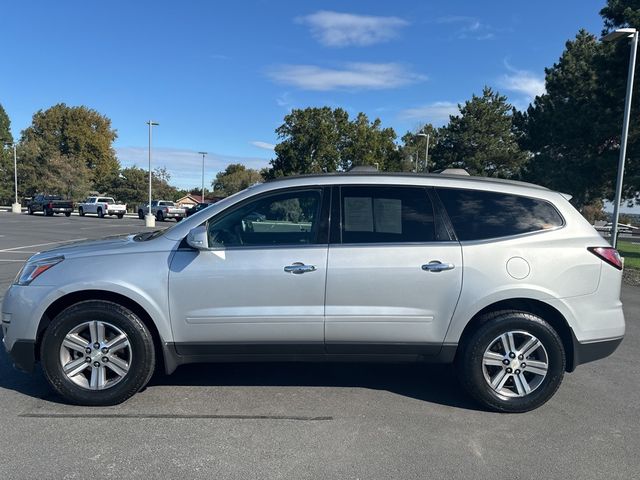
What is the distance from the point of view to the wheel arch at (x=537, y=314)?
3.87 m

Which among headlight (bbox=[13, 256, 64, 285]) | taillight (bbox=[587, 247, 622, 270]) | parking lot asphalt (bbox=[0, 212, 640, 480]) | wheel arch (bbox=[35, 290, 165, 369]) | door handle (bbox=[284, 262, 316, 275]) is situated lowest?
parking lot asphalt (bbox=[0, 212, 640, 480])

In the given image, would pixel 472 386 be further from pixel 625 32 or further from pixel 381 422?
pixel 625 32

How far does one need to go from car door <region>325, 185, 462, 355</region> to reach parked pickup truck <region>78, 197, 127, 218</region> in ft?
131

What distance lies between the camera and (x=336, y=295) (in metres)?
3.72

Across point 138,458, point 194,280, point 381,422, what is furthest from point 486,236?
point 138,458

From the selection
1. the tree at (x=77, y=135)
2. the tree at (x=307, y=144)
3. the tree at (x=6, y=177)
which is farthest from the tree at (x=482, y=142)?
the tree at (x=6, y=177)

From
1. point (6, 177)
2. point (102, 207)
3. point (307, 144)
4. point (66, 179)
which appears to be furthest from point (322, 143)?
point (6, 177)

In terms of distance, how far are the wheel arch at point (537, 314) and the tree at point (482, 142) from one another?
38.0 m

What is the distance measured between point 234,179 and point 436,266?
312 feet

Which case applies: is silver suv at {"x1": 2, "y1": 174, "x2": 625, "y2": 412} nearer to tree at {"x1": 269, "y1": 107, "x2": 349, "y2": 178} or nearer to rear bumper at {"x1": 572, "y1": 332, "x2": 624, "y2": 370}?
rear bumper at {"x1": 572, "y1": 332, "x2": 624, "y2": 370}

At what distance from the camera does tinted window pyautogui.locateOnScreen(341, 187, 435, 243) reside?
12.6ft

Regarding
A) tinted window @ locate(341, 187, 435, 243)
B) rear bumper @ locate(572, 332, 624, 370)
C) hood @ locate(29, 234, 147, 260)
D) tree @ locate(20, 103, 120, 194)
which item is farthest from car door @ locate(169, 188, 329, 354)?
tree @ locate(20, 103, 120, 194)

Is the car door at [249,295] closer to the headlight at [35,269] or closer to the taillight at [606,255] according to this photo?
the headlight at [35,269]

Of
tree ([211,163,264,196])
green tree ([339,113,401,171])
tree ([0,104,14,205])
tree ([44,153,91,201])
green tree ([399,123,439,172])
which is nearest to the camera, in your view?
green tree ([339,113,401,171])
